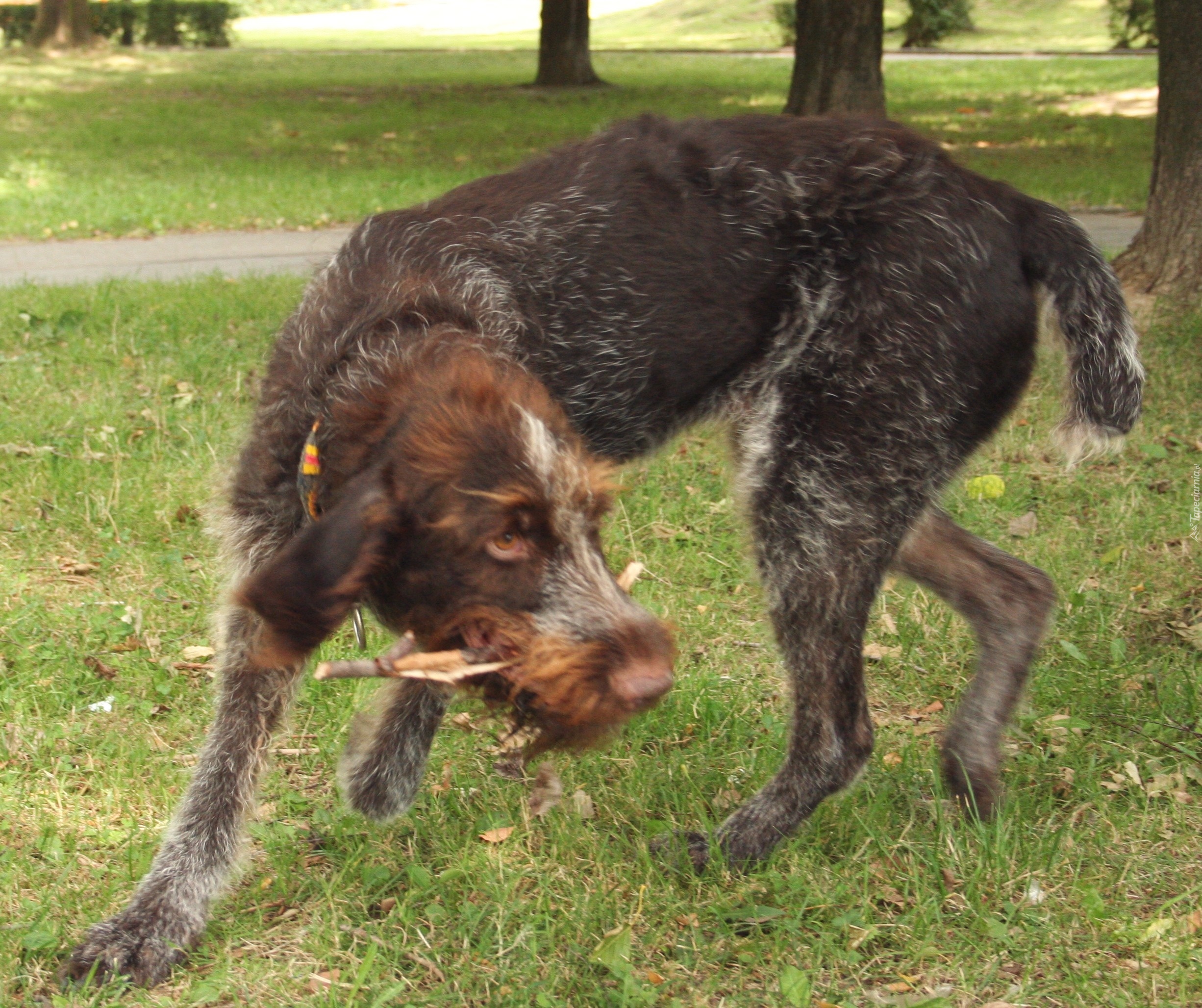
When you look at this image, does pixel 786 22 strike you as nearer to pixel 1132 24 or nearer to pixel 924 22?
pixel 924 22

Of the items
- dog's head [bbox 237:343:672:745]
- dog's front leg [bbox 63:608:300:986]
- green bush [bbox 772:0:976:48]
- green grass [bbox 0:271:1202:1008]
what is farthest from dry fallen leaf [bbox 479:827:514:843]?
green bush [bbox 772:0:976:48]

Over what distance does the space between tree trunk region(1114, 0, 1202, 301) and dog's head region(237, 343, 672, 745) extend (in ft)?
18.7

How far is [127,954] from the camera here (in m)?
3.13

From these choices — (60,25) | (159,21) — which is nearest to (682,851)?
(60,25)

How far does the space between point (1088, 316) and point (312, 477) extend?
7.04 ft

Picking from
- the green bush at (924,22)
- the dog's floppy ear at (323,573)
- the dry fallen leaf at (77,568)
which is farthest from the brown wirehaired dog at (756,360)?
the green bush at (924,22)

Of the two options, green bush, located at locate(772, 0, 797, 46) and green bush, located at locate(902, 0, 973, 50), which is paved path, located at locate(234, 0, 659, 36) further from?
green bush, located at locate(902, 0, 973, 50)

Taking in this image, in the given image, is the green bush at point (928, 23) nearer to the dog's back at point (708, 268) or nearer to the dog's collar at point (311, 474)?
the dog's back at point (708, 268)

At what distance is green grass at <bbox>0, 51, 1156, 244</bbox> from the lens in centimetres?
1212

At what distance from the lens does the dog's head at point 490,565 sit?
2.65 meters

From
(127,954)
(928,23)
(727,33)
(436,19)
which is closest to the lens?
(127,954)

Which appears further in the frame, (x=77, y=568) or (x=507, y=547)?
(x=77, y=568)

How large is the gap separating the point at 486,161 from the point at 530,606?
40.3ft

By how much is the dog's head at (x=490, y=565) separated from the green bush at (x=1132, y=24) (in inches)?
1259
